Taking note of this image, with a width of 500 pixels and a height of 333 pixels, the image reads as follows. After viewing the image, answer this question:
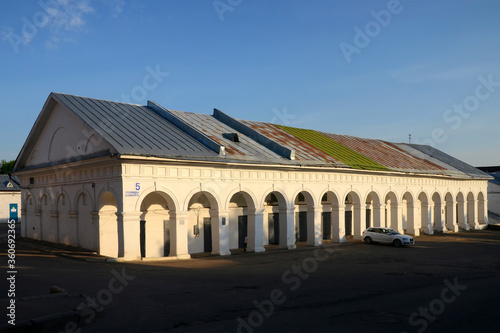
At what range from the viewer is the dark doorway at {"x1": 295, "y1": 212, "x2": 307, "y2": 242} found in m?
32.1

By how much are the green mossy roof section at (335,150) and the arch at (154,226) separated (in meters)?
12.5

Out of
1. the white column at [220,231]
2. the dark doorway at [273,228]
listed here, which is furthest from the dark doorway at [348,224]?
the white column at [220,231]

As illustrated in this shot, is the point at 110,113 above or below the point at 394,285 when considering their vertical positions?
above

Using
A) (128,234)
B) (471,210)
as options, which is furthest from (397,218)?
(128,234)

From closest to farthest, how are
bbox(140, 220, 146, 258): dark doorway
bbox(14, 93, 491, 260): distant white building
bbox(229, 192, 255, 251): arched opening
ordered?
1. bbox(14, 93, 491, 260): distant white building
2. bbox(140, 220, 146, 258): dark doorway
3. bbox(229, 192, 255, 251): arched opening

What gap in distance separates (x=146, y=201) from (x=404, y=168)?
2128cm

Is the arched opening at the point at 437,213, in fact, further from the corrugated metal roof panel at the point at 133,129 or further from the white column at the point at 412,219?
the corrugated metal roof panel at the point at 133,129

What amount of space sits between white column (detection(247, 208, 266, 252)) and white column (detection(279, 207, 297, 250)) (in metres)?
1.78

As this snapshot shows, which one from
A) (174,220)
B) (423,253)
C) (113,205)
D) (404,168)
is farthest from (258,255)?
(404,168)

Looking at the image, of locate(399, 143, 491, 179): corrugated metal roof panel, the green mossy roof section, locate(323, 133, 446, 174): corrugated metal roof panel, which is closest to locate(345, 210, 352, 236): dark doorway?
the green mossy roof section

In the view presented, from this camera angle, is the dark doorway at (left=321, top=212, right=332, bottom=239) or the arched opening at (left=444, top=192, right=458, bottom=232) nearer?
the dark doorway at (left=321, top=212, right=332, bottom=239)

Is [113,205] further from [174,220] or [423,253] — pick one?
[423,253]

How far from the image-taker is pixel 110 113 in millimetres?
25062

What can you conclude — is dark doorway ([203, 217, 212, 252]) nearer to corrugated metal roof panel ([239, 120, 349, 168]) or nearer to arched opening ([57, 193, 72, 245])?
corrugated metal roof panel ([239, 120, 349, 168])
